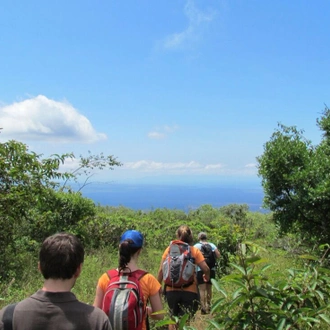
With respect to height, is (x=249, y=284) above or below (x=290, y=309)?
→ above

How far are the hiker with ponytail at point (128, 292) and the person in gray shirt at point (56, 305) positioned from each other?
2.67ft

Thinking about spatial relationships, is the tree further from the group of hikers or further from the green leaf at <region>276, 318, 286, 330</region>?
the green leaf at <region>276, 318, 286, 330</region>

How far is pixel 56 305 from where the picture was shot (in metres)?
1.71

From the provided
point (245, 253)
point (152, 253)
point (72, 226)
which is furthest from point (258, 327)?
point (72, 226)

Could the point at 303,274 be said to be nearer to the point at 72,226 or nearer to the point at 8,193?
the point at 8,193

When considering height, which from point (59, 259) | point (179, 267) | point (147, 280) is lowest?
point (179, 267)

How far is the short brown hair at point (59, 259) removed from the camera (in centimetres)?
176

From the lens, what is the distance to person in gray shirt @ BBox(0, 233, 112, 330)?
1693mm

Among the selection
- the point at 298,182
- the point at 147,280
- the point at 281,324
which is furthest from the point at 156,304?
the point at 298,182

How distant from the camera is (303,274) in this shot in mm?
2209

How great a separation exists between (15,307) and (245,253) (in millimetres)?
1219

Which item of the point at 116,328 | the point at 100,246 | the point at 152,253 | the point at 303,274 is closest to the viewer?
the point at 303,274

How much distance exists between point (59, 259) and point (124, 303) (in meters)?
0.98

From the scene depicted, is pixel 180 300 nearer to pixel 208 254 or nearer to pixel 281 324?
pixel 208 254
